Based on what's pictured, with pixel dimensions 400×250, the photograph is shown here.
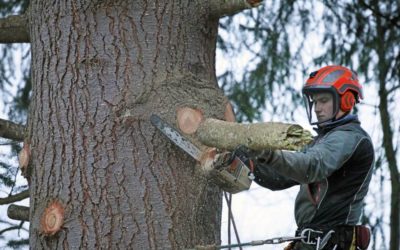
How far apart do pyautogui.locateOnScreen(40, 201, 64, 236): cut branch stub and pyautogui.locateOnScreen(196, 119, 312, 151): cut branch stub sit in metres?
0.61

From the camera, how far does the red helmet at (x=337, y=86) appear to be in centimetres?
400

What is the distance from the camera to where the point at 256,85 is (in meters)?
6.81

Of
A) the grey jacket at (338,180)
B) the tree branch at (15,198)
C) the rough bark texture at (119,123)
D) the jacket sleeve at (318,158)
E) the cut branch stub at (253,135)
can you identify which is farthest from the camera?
the tree branch at (15,198)

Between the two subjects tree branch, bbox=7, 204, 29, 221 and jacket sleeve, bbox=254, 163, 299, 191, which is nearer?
jacket sleeve, bbox=254, 163, 299, 191

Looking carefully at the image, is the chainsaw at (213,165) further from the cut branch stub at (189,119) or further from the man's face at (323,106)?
the man's face at (323,106)

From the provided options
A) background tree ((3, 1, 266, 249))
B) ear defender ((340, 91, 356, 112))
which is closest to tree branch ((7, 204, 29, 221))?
background tree ((3, 1, 266, 249))

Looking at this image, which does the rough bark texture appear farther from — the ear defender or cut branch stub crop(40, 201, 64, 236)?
the ear defender

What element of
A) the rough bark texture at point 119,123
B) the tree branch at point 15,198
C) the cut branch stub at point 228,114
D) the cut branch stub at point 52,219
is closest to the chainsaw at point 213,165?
the rough bark texture at point 119,123

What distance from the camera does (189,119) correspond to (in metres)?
3.69

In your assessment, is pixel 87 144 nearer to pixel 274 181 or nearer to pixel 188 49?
pixel 188 49

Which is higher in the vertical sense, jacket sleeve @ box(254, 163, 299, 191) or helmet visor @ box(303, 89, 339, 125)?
helmet visor @ box(303, 89, 339, 125)

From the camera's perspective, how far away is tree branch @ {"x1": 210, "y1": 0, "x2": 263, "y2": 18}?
368 centimetres

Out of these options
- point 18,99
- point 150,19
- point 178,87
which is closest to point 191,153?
point 178,87

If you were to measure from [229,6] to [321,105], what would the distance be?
619mm
